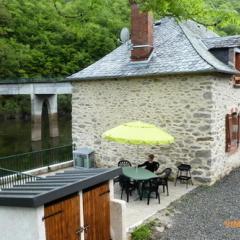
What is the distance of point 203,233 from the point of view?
862 centimetres

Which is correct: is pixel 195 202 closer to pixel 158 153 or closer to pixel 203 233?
pixel 203 233

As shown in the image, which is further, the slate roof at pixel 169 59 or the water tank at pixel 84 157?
the water tank at pixel 84 157

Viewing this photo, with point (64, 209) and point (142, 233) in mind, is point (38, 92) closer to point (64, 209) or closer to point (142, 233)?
point (142, 233)

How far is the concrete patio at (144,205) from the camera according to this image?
947 centimetres

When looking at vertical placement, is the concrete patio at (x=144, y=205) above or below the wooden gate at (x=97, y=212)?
below

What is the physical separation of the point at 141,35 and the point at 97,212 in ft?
30.5

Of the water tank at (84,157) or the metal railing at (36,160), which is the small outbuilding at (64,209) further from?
the metal railing at (36,160)

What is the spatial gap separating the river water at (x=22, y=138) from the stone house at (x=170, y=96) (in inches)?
592

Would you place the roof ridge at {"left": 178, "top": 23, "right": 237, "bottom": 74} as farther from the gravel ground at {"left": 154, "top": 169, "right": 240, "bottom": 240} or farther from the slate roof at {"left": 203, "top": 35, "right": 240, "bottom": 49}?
the gravel ground at {"left": 154, "top": 169, "right": 240, "bottom": 240}

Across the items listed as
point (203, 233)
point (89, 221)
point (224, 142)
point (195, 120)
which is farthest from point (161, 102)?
point (89, 221)

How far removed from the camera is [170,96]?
530 inches

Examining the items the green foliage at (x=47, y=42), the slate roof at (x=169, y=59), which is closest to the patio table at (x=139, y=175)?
the slate roof at (x=169, y=59)

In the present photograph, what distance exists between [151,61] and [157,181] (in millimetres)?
5324

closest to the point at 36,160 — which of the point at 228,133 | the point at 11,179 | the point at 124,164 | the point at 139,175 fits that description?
the point at 11,179
